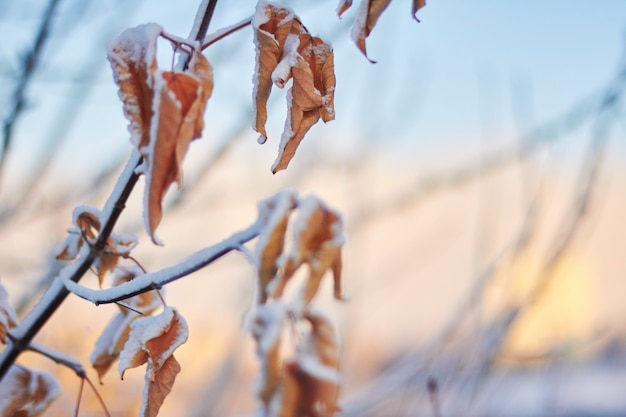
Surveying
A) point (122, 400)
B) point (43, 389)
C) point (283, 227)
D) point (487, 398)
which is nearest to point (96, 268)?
point (43, 389)

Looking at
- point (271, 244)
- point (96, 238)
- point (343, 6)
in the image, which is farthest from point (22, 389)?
point (343, 6)

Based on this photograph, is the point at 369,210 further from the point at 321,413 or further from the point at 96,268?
the point at 321,413

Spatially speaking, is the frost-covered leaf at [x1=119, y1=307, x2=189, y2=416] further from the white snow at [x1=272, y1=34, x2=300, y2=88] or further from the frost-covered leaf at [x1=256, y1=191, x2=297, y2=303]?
the white snow at [x1=272, y1=34, x2=300, y2=88]

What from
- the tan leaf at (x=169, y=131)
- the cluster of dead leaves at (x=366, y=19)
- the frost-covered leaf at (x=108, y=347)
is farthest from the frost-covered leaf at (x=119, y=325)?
the cluster of dead leaves at (x=366, y=19)

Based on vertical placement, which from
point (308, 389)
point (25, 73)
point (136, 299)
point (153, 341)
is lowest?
point (308, 389)

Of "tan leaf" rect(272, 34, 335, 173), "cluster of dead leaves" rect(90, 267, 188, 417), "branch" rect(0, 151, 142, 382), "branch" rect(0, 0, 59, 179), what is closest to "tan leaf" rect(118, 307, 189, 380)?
"cluster of dead leaves" rect(90, 267, 188, 417)

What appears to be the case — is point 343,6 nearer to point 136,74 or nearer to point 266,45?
point 266,45

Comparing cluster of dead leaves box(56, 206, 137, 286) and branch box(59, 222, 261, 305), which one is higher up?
cluster of dead leaves box(56, 206, 137, 286)
